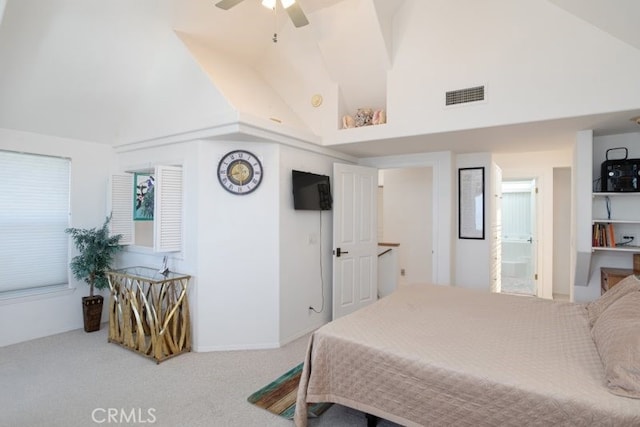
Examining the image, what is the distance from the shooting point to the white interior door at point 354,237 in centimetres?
413

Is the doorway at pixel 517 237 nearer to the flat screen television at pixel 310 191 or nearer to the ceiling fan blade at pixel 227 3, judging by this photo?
the flat screen television at pixel 310 191

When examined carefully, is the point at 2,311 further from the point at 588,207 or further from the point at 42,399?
the point at 588,207

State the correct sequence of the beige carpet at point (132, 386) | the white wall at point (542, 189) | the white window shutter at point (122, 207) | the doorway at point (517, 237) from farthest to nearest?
the doorway at point (517, 237), the white wall at point (542, 189), the white window shutter at point (122, 207), the beige carpet at point (132, 386)

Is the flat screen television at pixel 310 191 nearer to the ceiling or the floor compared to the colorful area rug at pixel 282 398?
nearer to the ceiling

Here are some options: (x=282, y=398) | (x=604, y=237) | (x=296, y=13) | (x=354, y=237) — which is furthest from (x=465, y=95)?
(x=282, y=398)

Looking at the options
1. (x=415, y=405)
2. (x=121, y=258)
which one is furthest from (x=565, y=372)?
(x=121, y=258)

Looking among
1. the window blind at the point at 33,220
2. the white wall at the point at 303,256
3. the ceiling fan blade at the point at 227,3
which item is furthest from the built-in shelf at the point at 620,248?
the window blind at the point at 33,220

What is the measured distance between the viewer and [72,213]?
3906 mm

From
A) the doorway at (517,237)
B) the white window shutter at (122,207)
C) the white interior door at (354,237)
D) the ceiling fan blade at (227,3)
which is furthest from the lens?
the doorway at (517,237)

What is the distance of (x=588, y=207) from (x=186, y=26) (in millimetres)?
4197

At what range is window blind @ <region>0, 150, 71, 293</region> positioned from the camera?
3490 millimetres

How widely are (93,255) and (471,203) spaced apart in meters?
4.62

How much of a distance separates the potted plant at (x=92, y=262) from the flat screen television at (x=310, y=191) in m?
2.16

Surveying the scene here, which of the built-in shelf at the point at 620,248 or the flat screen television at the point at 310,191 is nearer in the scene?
the built-in shelf at the point at 620,248
